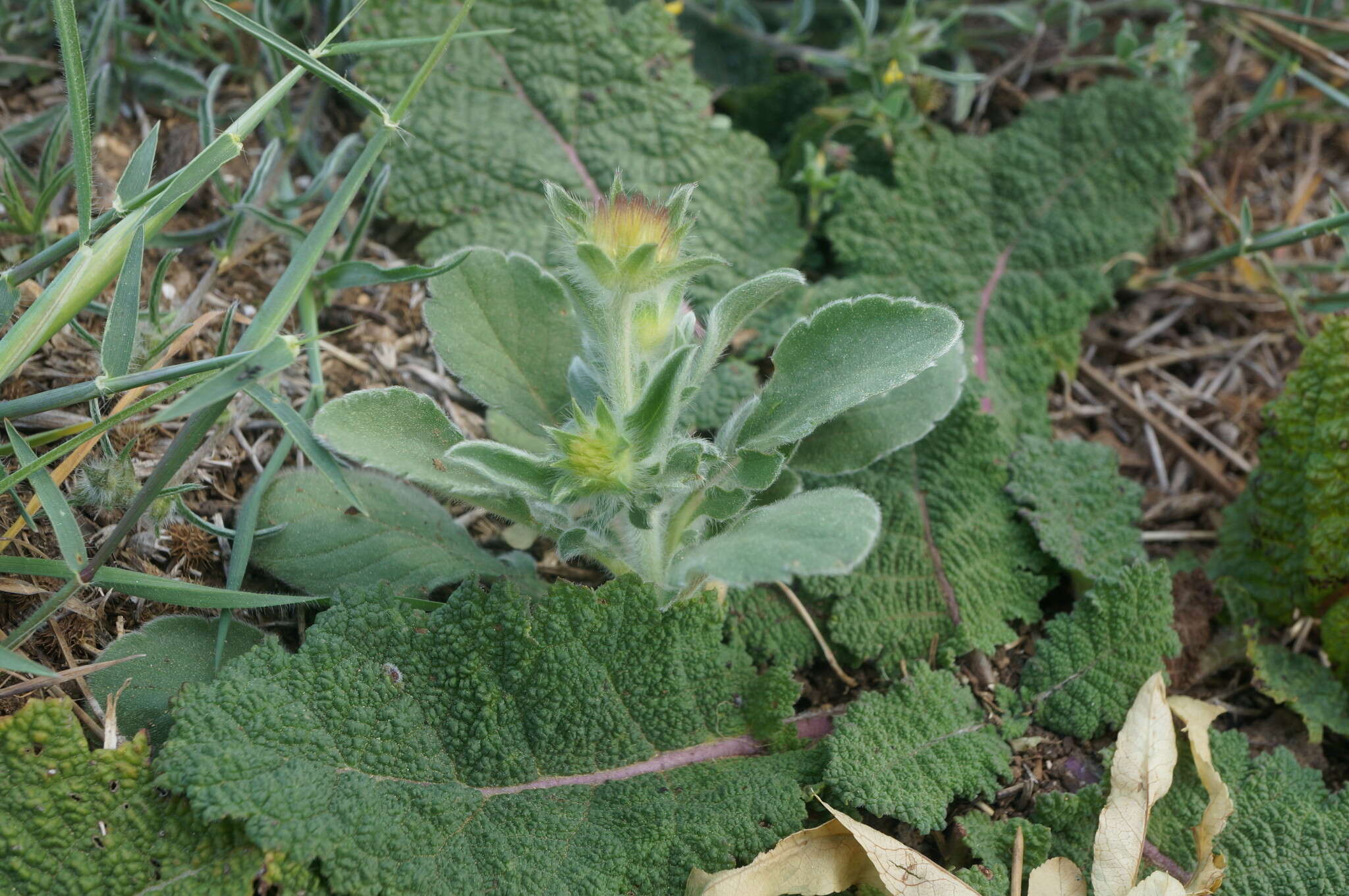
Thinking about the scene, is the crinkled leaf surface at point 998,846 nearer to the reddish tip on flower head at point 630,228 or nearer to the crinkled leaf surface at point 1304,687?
the crinkled leaf surface at point 1304,687

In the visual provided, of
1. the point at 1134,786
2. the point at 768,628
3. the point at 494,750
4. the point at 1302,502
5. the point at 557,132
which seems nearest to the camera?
the point at 494,750

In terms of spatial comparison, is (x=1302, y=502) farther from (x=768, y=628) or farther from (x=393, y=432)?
(x=393, y=432)

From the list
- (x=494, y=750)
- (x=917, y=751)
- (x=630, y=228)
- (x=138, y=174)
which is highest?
(x=138, y=174)

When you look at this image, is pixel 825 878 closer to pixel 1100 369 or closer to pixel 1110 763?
pixel 1110 763

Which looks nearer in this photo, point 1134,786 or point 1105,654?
point 1134,786

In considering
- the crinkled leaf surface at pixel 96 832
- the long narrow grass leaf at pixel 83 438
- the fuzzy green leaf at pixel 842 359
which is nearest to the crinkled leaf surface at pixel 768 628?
the fuzzy green leaf at pixel 842 359

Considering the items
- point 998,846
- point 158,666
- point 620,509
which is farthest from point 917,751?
point 158,666
